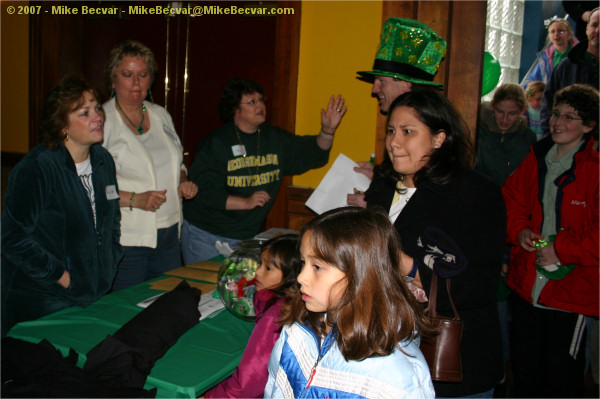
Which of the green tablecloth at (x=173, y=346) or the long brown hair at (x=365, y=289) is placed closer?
the long brown hair at (x=365, y=289)

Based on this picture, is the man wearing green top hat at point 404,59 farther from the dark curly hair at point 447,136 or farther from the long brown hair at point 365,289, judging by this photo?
the long brown hair at point 365,289

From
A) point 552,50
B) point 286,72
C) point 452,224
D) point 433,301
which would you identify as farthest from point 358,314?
point 552,50

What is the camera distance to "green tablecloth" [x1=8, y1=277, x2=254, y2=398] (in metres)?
1.50

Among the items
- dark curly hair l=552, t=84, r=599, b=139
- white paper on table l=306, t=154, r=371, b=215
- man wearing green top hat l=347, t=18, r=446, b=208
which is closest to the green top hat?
man wearing green top hat l=347, t=18, r=446, b=208

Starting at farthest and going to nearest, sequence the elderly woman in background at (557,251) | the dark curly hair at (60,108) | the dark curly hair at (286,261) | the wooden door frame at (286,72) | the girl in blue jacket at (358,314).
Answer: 1. the wooden door frame at (286,72)
2. the elderly woman in background at (557,251)
3. the dark curly hair at (60,108)
4. the dark curly hair at (286,261)
5. the girl in blue jacket at (358,314)

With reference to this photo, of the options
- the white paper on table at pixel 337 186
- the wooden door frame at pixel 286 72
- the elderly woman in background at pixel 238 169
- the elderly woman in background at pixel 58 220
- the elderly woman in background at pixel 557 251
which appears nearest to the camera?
the elderly woman in background at pixel 58 220

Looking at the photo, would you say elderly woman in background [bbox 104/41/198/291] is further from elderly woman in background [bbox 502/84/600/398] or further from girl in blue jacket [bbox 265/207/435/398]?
elderly woman in background [bbox 502/84/600/398]

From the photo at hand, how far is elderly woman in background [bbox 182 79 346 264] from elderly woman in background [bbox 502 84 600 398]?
1198 mm

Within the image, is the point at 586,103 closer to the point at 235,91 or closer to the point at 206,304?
the point at 235,91

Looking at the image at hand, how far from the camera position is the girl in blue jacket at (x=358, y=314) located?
3.76 ft

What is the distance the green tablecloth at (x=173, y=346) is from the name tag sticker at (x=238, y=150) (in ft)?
3.61

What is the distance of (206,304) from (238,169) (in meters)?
1.05

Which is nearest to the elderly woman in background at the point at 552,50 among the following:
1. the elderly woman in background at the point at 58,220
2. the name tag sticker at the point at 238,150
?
the name tag sticker at the point at 238,150

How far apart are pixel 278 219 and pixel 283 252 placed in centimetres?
171
